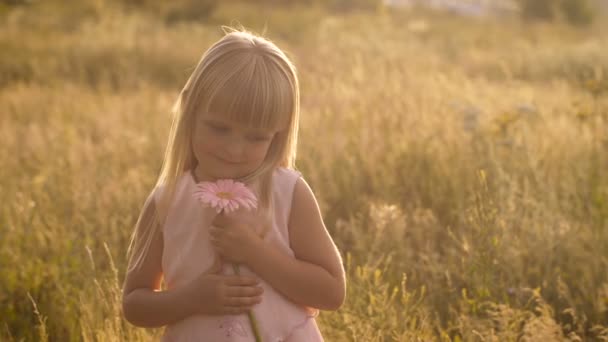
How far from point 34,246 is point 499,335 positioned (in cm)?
206

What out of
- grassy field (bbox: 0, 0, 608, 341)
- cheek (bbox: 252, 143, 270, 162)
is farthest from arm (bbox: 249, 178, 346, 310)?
grassy field (bbox: 0, 0, 608, 341)

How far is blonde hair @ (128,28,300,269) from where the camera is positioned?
1.75 m

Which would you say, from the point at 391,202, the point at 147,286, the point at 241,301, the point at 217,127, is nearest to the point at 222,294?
the point at 241,301

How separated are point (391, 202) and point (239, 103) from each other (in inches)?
92.8

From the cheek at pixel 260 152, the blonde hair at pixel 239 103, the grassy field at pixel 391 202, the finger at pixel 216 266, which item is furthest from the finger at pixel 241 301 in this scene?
the grassy field at pixel 391 202

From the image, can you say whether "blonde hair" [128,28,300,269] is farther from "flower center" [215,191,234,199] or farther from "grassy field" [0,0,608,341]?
"grassy field" [0,0,608,341]

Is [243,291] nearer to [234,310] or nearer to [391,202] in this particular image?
[234,310]

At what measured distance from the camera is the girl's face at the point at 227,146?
178 centimetres

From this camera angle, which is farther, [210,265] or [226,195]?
[210,265]

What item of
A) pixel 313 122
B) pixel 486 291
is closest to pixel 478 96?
pixel 313 122

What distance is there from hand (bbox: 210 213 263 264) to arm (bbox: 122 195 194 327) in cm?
19

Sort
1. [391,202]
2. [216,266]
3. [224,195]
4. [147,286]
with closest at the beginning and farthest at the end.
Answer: [224,195], [216,266], [147,286], [391,202]

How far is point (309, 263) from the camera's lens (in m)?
1.87

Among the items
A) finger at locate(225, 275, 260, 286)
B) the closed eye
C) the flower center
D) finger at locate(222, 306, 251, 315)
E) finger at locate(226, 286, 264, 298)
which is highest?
the closed eye
